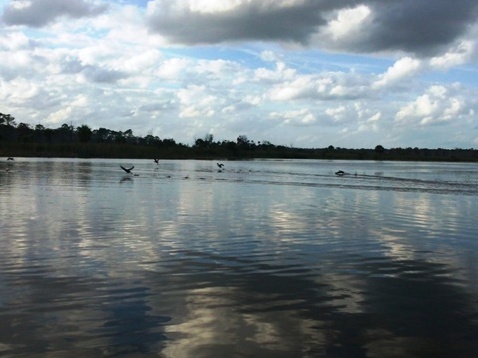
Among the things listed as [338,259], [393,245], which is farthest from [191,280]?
[393,245]

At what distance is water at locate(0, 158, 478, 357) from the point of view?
7035mm

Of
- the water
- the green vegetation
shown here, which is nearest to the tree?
the green vegetation

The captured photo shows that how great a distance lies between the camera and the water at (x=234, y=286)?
7035 millimetres

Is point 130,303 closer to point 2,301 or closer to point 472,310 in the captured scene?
point 2,301

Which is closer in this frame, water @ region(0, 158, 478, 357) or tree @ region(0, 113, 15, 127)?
water @ region(0, 158, 478, 357)

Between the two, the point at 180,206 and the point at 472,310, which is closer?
the point at 472,310

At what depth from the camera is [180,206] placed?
2400 centimetres

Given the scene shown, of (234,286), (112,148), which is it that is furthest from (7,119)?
(234,286)

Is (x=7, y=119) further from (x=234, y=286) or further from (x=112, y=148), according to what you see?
(x=234, y=286)

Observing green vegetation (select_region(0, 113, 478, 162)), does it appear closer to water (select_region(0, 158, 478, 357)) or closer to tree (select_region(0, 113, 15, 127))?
tree (select_region(0, 113, 15, 127))

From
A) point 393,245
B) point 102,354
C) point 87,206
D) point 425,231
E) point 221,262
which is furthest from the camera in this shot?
point 87,206

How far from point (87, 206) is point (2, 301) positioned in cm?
1452

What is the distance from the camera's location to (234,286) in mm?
9875

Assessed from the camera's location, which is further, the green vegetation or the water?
the green vegetation
